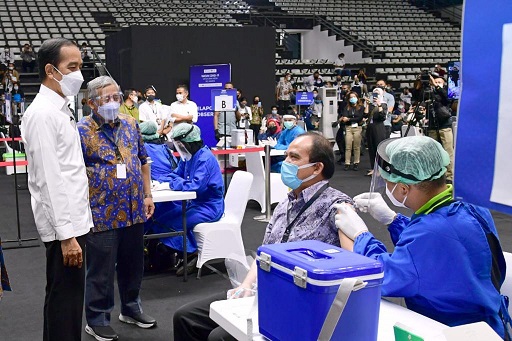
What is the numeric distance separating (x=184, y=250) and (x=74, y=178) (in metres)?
2.11

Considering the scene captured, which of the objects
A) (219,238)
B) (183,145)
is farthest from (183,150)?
(219,238)

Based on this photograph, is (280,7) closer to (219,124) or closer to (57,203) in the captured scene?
(219,124)

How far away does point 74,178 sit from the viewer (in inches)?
103

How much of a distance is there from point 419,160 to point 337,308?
68 cm

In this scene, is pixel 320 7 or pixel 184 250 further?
pixel 320 7

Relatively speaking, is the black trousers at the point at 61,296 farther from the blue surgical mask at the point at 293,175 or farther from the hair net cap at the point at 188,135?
the hair net cap at the point at 188,135

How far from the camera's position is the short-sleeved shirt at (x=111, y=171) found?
10.4ft

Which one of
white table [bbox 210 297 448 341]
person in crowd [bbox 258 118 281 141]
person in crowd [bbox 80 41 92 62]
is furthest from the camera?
person in crowd [bbox 80 41 92 62]

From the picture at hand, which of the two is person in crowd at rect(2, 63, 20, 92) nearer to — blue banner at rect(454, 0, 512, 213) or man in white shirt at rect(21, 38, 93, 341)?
man in white shirt at rect(21, 38, 93, 341)

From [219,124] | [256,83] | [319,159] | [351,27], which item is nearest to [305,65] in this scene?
[351,27]

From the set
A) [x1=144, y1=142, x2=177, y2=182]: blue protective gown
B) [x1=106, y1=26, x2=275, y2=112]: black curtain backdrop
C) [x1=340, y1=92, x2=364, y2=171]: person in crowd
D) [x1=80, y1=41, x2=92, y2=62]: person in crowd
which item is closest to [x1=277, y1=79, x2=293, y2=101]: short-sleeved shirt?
[x1=106, y1=26, x2=275, y2=112]: black curtain backdrop

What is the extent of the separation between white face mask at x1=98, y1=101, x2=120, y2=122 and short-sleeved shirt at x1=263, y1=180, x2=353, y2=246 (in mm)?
1085

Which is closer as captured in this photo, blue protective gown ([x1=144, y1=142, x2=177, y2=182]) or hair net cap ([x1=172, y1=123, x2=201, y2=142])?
hair net cap ([x1=172, y1=123, x2=201, y2=142])

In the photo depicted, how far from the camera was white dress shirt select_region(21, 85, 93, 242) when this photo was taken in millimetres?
2490
